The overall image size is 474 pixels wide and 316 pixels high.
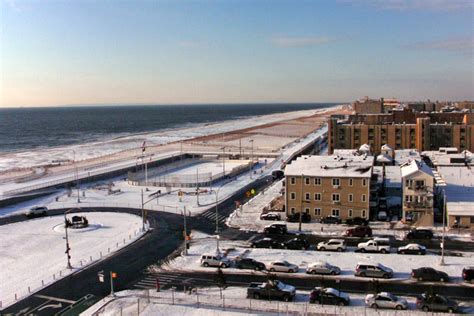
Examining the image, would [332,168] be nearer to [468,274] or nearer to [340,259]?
[340,259]

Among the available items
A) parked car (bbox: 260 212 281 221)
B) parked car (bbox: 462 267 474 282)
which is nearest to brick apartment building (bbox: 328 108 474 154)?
parked car (bbox: 260 212 281 221)

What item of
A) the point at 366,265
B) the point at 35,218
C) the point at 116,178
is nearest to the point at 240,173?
the point at 116,178

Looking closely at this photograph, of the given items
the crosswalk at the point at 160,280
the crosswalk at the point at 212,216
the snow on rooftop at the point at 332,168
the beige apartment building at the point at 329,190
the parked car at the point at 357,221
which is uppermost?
the snow on rooftop at the point at 332,168

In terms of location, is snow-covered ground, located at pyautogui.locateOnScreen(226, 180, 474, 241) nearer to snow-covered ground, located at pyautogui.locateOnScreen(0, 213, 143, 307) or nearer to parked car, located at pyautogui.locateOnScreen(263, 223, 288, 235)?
parked car, located at pyautogui.locateOnScreen(263, 223, 288, 235)

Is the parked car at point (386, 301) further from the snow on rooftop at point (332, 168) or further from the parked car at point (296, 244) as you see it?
the snow on rooftop at point (332, 168)

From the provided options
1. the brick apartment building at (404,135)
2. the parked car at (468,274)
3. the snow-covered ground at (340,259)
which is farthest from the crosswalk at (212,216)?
the brick apartment building at (404,135)

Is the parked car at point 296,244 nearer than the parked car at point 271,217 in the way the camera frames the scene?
Yes
